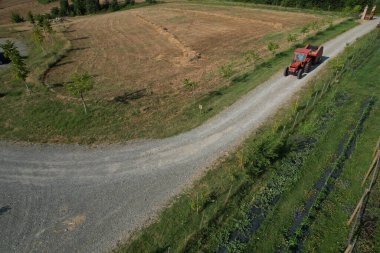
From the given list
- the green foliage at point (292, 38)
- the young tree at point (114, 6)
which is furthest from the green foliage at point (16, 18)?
the green foliage at point (292, 38)

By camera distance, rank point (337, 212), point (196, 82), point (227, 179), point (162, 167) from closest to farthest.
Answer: point (337, 212), point (227, 179), point (162, 167), point (196, 82)

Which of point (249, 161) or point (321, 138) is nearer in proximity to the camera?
point (249, 161)

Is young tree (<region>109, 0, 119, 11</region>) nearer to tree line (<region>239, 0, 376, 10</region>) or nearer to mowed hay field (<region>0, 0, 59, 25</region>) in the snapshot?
mowed hay field (<region>0, 0, 59, 25</region>)

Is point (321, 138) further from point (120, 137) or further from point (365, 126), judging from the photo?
point (120, 137)

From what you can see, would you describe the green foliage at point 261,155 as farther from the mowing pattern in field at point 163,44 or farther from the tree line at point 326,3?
the tree line at point 326,3

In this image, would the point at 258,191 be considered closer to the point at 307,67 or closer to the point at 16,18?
the point at 307,67

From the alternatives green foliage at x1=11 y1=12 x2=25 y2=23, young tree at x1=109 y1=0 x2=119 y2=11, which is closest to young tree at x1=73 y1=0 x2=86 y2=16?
young tree at x1=109 y1=0 x2=119 y2=11

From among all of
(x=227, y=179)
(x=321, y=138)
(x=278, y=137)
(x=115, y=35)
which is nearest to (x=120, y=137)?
(x=227, y=179)
